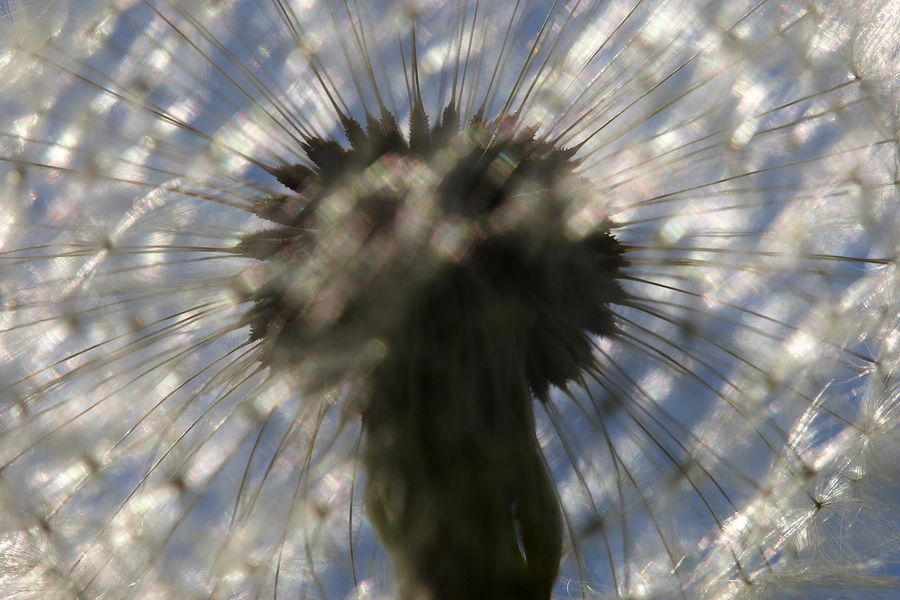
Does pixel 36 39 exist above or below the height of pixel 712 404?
above

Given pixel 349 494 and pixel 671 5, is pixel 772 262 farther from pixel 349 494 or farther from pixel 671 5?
pixel 349 494

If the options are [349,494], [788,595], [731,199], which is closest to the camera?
[788,595]

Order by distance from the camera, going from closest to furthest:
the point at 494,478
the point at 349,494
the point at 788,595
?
the point at 494,478, the point at 788,595, the point at 349,494

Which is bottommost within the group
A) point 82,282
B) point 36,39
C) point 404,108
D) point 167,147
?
point 404,108

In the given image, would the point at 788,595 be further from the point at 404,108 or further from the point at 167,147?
the point at 167,147

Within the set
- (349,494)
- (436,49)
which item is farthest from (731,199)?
(349,494)

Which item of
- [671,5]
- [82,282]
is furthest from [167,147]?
[671,5]

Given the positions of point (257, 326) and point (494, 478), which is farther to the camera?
point (257, 326)
